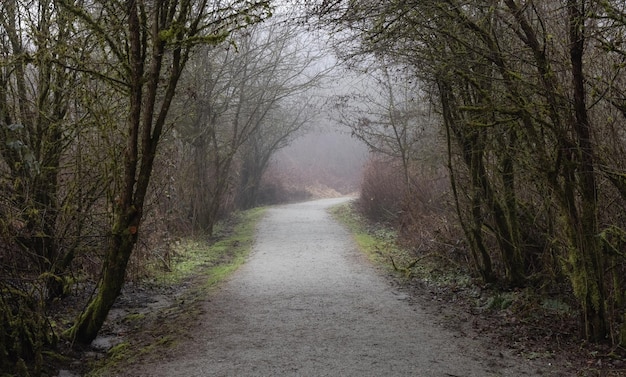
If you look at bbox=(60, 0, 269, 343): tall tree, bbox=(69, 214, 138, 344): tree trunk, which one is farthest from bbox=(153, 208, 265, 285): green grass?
bbox=(60, 0, 269, 343): tall tree

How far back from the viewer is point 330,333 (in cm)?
640

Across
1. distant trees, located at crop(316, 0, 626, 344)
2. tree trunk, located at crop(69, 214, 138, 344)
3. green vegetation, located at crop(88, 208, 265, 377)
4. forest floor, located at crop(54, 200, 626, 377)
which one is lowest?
forest floor, located at crop(54, 200, 626, 377)

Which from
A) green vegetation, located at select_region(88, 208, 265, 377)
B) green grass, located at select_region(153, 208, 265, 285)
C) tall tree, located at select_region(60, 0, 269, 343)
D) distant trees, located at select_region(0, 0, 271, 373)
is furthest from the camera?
green grass, located at select_region(153, 208, 265, 285)

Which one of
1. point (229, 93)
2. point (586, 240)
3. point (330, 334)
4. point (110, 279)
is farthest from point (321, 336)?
point (229, 93)

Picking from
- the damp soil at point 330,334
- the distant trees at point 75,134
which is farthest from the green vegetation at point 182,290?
the distant trees at point 75,134

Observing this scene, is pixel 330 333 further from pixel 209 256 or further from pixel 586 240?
pixel 209 256

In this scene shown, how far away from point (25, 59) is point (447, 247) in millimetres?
7513

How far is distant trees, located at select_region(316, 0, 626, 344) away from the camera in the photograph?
5320 mm

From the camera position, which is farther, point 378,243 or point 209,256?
point 378,243

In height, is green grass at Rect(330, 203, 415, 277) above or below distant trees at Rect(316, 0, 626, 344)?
below

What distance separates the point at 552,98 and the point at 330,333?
354 centimetres

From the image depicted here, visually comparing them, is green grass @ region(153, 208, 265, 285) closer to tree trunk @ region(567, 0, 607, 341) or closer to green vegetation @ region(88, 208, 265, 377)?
green vegetation @ region(88, 208, 265, 377)

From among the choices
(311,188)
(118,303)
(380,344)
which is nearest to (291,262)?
(118,303)

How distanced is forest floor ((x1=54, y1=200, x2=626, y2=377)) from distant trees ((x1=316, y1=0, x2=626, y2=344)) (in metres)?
0.73
